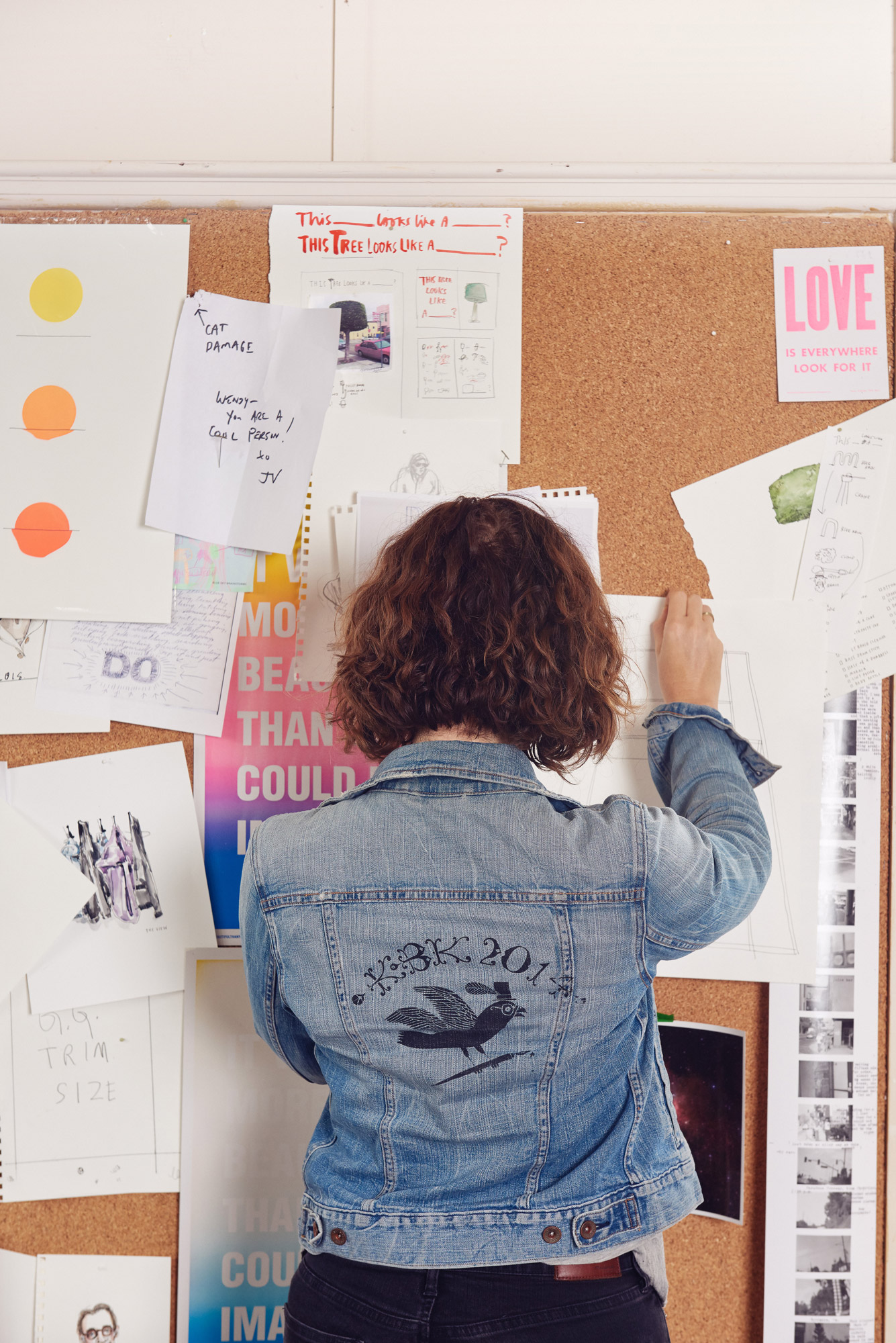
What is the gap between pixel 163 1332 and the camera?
83cm

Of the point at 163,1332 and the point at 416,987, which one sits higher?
the point at 416,987

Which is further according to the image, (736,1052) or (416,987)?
(736,1052)

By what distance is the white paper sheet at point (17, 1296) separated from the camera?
836 mm

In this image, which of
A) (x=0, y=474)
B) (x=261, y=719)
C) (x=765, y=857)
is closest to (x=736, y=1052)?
(x=765, y=857)

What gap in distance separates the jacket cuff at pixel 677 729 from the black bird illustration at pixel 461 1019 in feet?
0.95

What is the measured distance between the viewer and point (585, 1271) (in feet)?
1.85

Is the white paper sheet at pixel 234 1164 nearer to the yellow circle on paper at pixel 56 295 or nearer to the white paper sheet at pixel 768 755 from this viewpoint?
the white paper sheet at pixel 768 755

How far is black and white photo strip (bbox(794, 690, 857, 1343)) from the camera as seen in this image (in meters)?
0.82

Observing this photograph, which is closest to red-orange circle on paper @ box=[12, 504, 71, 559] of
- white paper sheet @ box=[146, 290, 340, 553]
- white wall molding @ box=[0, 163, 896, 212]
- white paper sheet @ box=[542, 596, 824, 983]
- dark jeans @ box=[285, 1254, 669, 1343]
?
→ white paper sheet @ box=[146, 290, 340, 553]

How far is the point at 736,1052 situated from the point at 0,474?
3.08 feet

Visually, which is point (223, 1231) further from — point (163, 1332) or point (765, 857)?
point (765, 857)

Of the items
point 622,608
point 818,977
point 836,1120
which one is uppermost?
point 622,608

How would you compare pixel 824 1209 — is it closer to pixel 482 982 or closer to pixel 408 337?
pixel 482 982

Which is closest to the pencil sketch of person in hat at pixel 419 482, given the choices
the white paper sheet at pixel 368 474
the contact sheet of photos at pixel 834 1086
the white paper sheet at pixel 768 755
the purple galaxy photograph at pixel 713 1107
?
the white paper sheet at pixel 368 474
